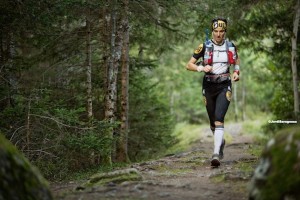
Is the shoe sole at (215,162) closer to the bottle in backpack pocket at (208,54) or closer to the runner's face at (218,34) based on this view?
the bottle in backpack pocket at (208,54)

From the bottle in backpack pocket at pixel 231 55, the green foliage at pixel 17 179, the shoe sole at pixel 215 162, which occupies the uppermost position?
the bottle in backpack pocket at pixel 231 55

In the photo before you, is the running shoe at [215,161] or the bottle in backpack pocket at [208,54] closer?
the running shoe at [215,161]

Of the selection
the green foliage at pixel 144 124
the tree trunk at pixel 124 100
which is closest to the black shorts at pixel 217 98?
the tree trunk at pixel 124 100

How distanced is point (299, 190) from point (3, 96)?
20.8 feet

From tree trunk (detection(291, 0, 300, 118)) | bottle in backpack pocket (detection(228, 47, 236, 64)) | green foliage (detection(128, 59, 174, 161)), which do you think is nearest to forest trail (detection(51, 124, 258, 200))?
bottle in backpack pocket (detection(228, 47, 236, 64))

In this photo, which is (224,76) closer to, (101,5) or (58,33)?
(101,5)

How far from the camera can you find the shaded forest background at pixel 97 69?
882 centimetres

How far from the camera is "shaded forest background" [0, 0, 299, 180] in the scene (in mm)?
8820

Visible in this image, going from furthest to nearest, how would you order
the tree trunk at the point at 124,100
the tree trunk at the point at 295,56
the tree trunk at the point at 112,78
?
the tree trunk at the point at 295,56 → the tree trunk at the point at 124,100 → the tree trunk at the point at 112,78

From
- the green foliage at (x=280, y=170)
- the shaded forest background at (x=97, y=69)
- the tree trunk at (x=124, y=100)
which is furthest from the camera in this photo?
the tree trunk at (x=124, y=100)

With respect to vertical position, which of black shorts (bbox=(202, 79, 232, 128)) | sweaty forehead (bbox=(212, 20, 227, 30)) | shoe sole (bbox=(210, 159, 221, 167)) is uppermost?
sweaty forehead (bbox=(212, 20, 227, 30))

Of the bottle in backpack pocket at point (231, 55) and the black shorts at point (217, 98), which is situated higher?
the bottle in backpack pocket at point (231, 55)

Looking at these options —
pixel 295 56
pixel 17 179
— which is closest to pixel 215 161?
pixel 17 179

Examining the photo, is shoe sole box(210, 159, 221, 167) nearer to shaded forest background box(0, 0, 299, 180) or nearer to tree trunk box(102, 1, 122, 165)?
shaded forest background box(0, 0, 299, 180)
